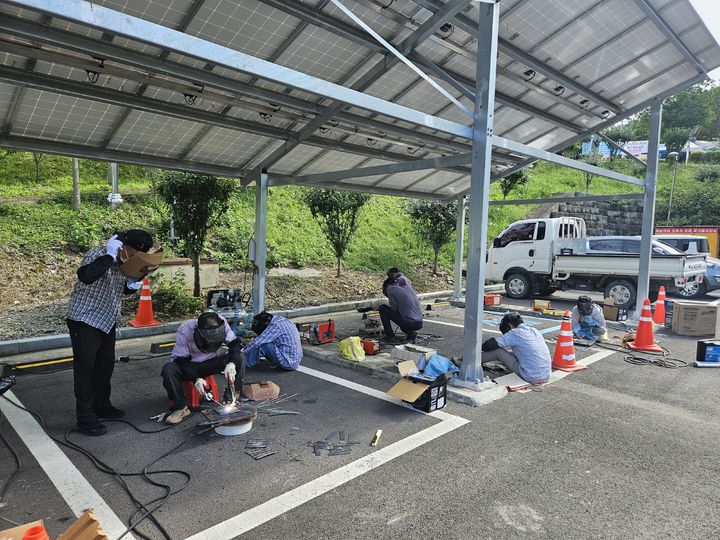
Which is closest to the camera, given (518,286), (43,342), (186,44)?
(186,44)

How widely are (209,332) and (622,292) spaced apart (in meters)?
10.8

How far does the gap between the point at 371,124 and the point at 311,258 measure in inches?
278

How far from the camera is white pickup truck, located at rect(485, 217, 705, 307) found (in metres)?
11.1

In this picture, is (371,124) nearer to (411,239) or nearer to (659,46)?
(659,46)

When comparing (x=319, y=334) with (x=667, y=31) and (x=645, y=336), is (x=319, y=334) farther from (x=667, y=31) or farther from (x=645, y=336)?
(x=667, y=31)

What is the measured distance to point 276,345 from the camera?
5.79 metres

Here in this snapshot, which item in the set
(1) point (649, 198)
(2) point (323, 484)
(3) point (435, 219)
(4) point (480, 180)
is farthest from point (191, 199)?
(1) point (649, 198)

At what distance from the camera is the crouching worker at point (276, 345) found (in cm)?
577

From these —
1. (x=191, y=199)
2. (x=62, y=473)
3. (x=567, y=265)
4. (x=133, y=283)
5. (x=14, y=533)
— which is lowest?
(x=62, y=473)

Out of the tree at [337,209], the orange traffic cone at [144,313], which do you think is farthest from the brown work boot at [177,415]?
the tree at [337,209]

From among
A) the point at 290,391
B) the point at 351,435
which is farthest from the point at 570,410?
the point at 290,391

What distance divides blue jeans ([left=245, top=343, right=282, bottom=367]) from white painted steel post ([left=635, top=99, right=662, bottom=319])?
7.04 m

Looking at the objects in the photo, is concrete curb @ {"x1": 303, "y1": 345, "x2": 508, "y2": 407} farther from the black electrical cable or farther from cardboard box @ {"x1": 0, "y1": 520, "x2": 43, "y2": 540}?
cardboard box @ {"x1": 0, "y1": 520, "x2": 43, "y2": 540}

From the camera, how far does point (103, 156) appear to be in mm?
6844
